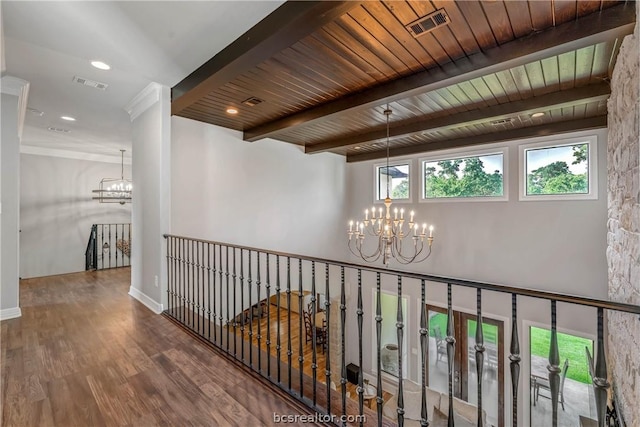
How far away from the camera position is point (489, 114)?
12.3 ft

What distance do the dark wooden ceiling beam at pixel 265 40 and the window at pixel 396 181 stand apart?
4.20m

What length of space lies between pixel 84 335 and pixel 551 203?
6.57m

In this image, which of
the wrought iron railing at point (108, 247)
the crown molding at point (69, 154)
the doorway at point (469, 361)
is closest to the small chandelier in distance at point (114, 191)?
the crown molding at point (69, 154)

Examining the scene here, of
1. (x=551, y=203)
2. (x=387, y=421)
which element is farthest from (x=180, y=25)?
(x=551, y=203)

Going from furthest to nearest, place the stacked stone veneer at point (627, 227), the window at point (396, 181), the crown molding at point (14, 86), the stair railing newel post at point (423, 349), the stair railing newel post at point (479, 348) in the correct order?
1. the window at point (396, 181)
2. the crown molding at point (14, 86)
3. the stacked stone veneer at point (627, 227)
4. the stair railing newel post at point (423, 349)
5. the stair railing newel post at point (479, 348)

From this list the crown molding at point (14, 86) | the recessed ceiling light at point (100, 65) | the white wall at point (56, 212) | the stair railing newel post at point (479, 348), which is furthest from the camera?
the white wall at point (56, 212)

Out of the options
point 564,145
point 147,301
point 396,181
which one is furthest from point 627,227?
point 147,301

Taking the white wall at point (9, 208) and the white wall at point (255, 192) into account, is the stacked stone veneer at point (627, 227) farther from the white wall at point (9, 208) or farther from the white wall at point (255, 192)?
the white wall at point (9, 208)

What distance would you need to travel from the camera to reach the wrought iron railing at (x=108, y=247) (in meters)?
6.61

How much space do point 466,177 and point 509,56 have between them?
11.8ft

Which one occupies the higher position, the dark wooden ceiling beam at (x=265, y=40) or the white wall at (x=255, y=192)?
the dark wooden ceiling beam at (x=265, y=40)

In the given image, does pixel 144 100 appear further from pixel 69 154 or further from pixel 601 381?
pixel 601 381

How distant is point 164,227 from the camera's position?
3.69 meters

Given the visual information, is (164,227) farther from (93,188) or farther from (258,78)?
(93,188)
